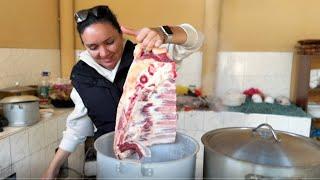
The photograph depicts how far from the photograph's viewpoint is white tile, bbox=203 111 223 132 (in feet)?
7.20

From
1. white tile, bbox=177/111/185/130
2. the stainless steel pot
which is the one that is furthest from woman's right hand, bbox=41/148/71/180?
white tile, bbox=177/111/185/130

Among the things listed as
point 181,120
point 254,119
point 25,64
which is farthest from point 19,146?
point 254,119

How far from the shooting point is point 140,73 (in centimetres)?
72

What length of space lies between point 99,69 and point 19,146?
885 millimetres

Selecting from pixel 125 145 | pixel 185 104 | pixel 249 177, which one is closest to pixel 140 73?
pixel 125 145

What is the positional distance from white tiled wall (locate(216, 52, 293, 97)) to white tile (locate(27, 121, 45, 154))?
1458 millimetres

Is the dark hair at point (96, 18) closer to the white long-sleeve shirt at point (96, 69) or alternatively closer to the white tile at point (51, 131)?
the white long-sleeve shirt at point (96, 69)

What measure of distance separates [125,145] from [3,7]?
1.70 m

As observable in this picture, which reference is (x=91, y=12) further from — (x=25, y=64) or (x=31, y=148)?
(x=25, y=64)

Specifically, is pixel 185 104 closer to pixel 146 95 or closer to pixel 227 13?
pixel 227 13

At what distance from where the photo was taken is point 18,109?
162 centimetres

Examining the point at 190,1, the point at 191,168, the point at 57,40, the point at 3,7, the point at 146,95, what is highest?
the point at 190,1

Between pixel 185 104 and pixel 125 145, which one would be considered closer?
pixel 125 145

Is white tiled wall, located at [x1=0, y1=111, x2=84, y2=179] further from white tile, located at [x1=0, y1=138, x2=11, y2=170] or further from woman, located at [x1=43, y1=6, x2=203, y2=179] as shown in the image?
woman, located at [x1=43, y1=6, x2=203, y2=179]
